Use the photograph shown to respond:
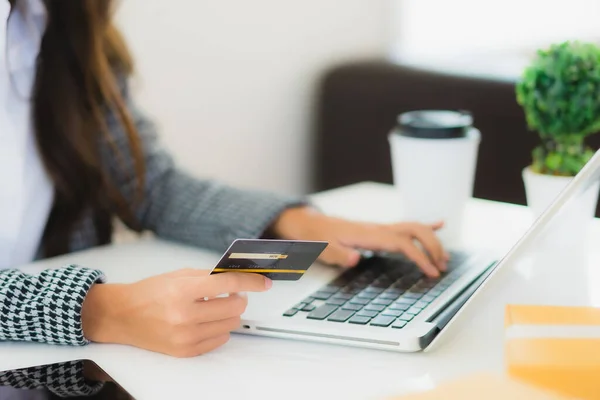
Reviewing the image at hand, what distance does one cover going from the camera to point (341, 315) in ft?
2.12

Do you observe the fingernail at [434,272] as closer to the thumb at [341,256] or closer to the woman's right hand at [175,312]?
the thumb at [341,256]

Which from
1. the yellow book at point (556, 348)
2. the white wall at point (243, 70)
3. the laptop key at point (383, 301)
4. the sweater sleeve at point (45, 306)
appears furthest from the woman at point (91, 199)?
the white wall at point (243, 70)

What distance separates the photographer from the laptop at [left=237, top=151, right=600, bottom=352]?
602 mm

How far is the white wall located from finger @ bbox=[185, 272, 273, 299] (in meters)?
1.00

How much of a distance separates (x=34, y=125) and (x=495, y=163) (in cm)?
100

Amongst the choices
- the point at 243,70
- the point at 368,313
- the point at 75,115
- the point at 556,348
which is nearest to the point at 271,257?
the point at 368,313

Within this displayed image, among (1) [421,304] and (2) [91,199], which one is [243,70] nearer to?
(2) [91,199]

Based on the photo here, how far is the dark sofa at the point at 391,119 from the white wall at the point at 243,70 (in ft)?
0.27

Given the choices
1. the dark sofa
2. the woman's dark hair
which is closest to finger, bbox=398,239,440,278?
the woman's dark hair

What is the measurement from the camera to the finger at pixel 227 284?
605 mm

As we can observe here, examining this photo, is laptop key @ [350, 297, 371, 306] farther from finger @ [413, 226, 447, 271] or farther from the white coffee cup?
the white coffee cup

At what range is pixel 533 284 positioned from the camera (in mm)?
773

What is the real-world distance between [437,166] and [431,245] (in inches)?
5.7

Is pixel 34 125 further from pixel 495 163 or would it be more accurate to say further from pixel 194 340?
pixel 495 163
